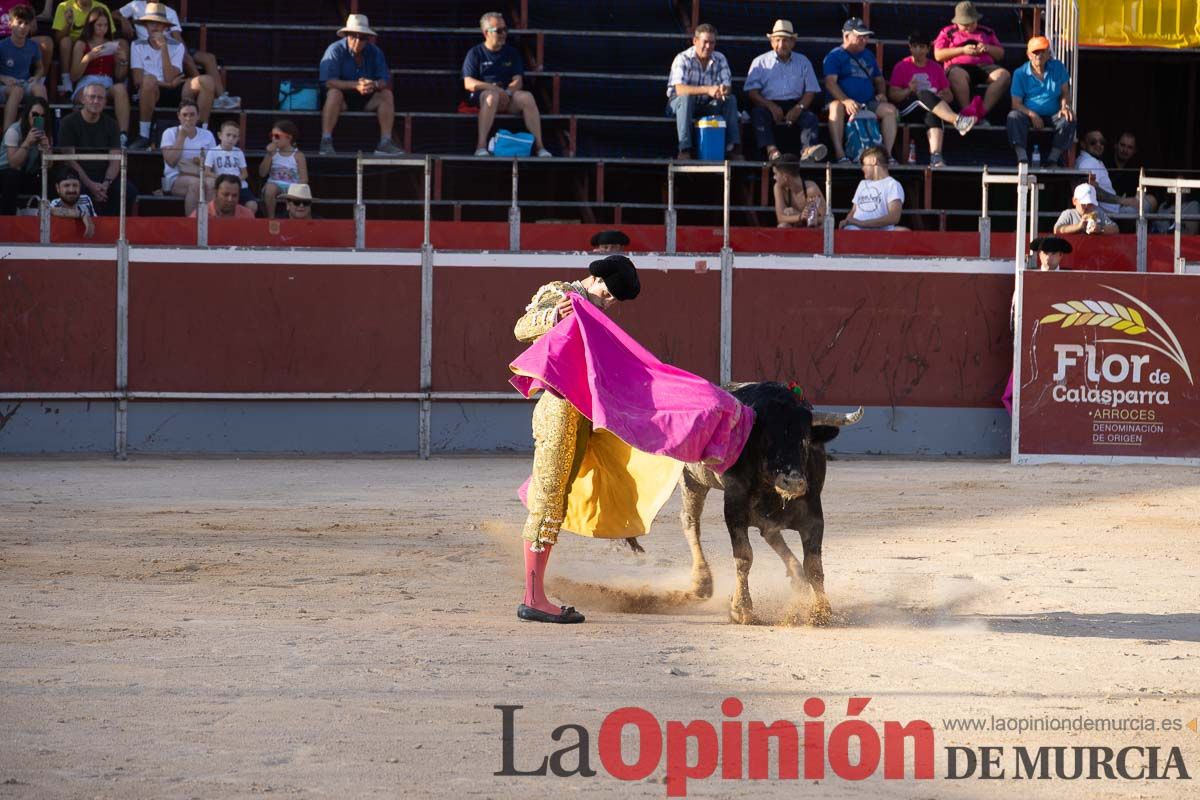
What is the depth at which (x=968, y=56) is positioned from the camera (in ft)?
46.7

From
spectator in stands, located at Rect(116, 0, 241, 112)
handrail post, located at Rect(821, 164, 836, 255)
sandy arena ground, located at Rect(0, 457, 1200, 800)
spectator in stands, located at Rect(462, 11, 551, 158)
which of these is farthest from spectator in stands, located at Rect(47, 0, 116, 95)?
handrail post, located at Rect(821, 164, 836, 255)

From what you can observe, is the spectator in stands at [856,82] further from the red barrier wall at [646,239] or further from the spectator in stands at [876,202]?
the red barrier wall at [646,239]

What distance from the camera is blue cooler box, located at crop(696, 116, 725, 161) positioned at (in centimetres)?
1310

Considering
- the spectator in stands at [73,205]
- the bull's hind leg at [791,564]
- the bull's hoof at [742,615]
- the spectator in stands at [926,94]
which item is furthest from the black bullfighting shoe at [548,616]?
the spectator in stands at [926,94]

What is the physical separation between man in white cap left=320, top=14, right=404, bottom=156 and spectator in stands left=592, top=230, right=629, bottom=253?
1.97m

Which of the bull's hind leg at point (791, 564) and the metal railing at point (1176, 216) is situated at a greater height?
the metal railing at point (1176, 216)

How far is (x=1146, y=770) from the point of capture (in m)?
3.95

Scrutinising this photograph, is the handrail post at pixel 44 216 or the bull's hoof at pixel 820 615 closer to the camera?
the bull's hoof at pixel 820 615

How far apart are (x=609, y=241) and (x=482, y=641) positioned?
7.07 meters

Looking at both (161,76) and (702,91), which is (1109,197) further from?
(161,76)

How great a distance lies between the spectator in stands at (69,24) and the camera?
520 inches

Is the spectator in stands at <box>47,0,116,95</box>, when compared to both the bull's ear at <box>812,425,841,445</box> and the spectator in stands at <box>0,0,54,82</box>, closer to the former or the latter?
the spectator in stands at <box>0,0,54,82</box>

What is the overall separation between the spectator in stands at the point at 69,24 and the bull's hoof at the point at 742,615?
9.12m

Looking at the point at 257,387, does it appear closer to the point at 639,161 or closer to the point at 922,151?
the point at 639,161
